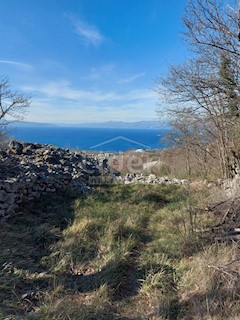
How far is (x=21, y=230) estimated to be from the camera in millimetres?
4320

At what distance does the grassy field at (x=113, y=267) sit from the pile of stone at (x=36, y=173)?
0.37 meters

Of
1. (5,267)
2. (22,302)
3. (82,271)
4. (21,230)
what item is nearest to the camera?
(22,302)

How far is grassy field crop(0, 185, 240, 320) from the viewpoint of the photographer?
264cm

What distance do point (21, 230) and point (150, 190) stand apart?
340 centimetres

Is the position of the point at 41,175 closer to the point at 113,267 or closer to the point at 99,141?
the point at 113,267

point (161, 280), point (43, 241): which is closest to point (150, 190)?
point (43, 241)

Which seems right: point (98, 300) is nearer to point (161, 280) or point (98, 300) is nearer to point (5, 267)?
point (161, 280)

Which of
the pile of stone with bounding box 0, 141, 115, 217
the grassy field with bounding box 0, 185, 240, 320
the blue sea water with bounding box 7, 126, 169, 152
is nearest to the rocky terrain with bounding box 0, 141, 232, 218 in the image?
the pile of stone with bounding box 0, 141, 115, 217

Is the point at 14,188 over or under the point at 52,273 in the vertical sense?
over

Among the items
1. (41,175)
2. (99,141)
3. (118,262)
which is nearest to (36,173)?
(41,175)

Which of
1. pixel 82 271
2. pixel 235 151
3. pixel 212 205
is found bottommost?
pixel 82 271

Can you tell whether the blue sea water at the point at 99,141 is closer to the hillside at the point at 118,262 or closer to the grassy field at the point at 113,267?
the hillside at the point at 118,262

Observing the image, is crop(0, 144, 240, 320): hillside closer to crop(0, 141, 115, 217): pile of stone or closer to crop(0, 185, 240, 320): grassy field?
crop(0, 185, 240, 320): grassy field

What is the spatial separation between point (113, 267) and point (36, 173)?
358cm
